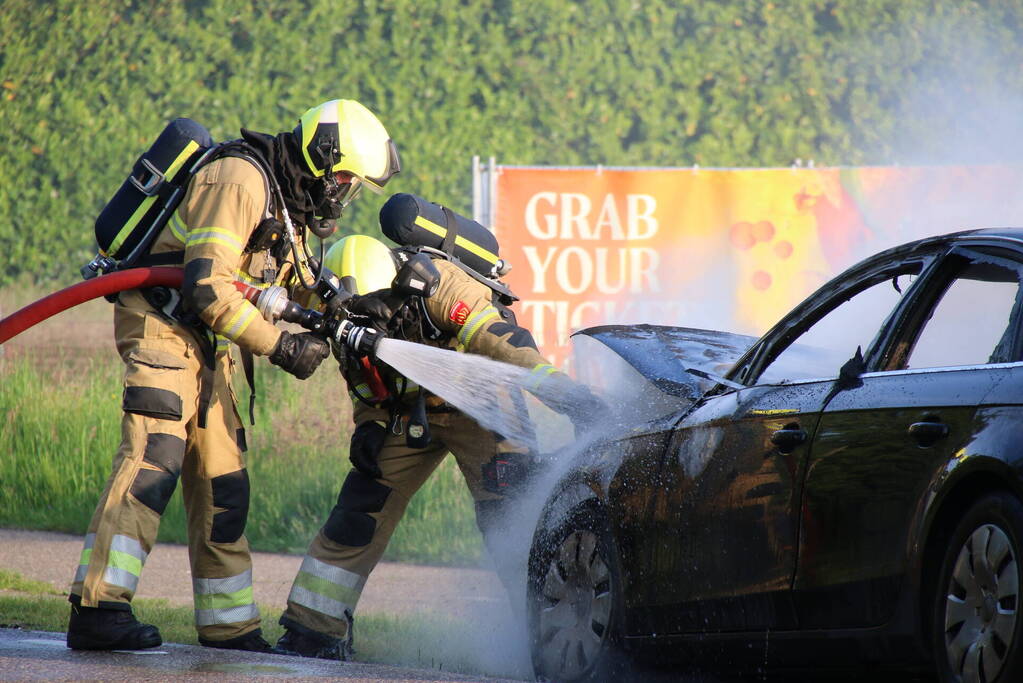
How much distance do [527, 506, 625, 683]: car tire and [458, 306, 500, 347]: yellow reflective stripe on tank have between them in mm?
1142

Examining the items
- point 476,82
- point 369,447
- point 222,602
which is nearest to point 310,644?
point 222,602

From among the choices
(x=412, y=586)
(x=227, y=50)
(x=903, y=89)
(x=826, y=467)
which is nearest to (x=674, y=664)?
(x=826, y=467)

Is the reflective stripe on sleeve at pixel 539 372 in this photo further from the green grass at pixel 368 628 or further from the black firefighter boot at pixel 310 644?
the black firefighter boot at pixel 310 644

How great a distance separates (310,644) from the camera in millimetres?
5895

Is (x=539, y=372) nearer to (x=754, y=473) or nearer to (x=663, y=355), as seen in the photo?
(x=663, y=355)

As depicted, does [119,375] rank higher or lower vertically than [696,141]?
lower

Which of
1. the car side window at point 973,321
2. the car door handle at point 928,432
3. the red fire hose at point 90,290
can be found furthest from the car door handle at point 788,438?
the red fire hose at point 90,290

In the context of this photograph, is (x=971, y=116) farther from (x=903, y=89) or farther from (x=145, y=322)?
(x=145, y=322)

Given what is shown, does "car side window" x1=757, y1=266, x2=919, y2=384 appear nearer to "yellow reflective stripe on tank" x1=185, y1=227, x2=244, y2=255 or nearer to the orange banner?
"yellow reflective stripe on tank" x1=185, y1=227, x2=244, y2=255

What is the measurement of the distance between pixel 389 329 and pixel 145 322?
1017 millimetres

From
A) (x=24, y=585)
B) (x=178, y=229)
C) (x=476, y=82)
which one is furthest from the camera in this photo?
(x=476, y=82)

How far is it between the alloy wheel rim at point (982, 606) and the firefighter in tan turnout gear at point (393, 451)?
269cm

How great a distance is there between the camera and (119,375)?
454 inches

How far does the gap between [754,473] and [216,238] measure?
7.37ft
